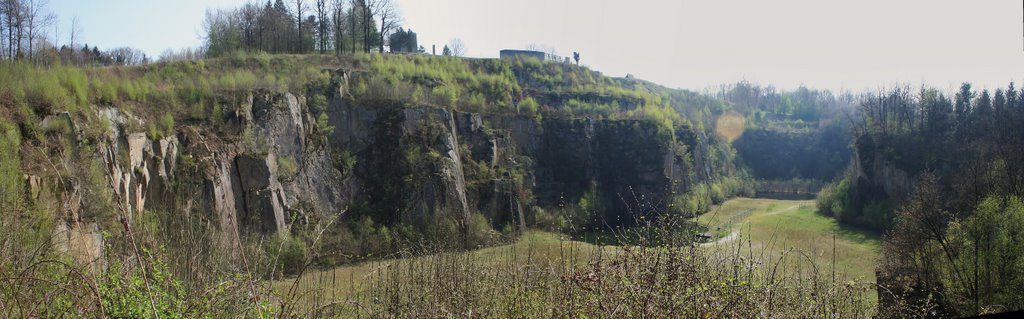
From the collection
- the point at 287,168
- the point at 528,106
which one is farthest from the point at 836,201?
the point at 287,168

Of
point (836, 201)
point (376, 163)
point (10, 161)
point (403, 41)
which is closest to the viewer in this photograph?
point (10, 161)

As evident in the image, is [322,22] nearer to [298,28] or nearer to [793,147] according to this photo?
[298,28]

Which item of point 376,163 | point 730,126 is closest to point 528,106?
point 376,163

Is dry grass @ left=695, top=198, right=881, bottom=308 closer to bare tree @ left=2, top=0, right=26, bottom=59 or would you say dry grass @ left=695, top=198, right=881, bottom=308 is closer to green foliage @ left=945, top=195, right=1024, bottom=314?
green foliage @ left=945, top=195, right=1024, bottom=314

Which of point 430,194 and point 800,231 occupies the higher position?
point 430,194

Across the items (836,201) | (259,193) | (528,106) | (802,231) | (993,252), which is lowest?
(802,231)

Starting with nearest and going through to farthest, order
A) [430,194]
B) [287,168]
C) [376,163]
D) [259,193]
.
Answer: [259,193] → [287,168] → [430,194] → [376,163]

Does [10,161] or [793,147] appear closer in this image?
[10,161]

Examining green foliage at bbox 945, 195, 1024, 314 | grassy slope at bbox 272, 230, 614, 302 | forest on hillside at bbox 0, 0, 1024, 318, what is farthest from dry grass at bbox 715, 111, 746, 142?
grassy slope at bbox 272, 230, 614, 302

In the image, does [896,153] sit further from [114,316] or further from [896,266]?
[114,316]

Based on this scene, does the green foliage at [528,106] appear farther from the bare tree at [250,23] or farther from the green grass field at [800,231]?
the bare tree at [250,23]

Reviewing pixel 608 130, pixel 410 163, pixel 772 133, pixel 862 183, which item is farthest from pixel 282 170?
pixel 772 133

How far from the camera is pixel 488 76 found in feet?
145

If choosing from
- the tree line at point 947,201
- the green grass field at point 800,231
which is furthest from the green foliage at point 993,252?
the green grass field at point 800,231
